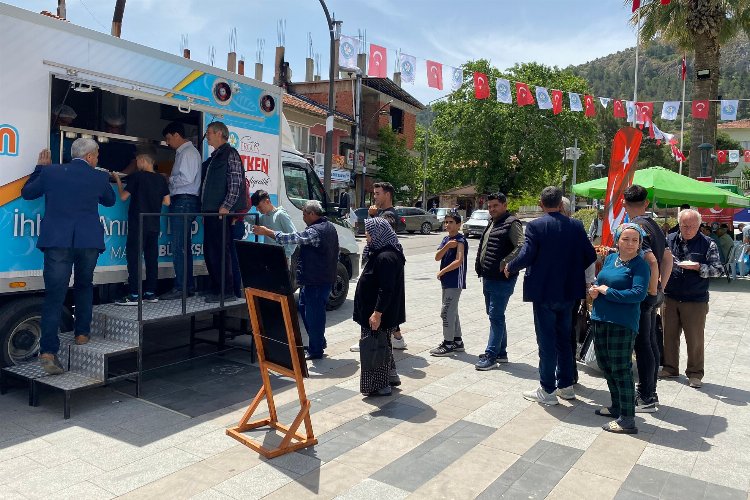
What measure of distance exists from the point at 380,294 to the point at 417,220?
94.7ft

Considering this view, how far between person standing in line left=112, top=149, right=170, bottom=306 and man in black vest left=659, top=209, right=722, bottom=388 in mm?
5411

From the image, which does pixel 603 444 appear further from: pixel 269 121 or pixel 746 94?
pixel 746 94

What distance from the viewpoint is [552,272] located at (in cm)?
520

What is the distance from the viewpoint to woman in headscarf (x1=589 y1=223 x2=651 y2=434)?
4.61m

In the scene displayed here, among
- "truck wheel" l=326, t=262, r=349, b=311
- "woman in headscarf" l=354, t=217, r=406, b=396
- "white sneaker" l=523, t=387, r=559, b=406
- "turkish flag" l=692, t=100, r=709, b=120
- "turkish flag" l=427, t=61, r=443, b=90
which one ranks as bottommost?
"white sneaker" l=523, t=387, r=559, b=406

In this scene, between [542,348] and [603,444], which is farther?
[542,348]

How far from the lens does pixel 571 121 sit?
45.5 meters

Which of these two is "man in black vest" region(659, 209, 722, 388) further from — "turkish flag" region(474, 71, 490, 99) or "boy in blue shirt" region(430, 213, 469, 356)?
"turkish flag" region(474, 71, 490, 99)

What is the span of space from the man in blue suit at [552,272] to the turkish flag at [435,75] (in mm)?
10889

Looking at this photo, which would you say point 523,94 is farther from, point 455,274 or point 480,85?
point 455,274

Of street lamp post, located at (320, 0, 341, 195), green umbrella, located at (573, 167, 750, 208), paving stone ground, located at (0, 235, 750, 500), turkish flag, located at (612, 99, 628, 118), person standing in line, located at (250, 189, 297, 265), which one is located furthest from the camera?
turkish flag, located at (612, 99, 628, 118)

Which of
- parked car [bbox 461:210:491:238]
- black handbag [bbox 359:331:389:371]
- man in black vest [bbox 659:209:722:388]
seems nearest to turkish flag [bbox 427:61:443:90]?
man in black vest [bbox 659:209:722:388]

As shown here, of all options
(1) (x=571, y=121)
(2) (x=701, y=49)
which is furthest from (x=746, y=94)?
(2) (x=701, y=49)

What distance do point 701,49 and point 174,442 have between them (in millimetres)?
19228
